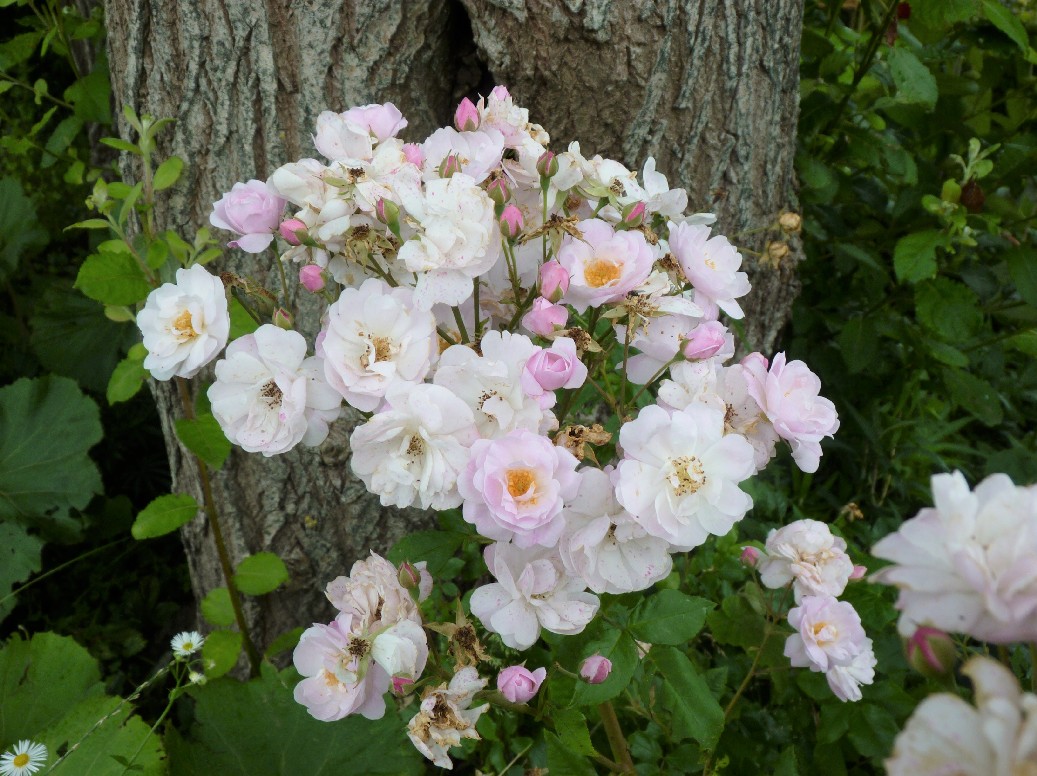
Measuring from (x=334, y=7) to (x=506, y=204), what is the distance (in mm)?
799

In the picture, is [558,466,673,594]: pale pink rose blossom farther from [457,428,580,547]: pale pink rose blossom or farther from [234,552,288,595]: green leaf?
[234,552,288,595]: green leaf

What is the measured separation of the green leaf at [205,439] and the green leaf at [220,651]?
0.38 m

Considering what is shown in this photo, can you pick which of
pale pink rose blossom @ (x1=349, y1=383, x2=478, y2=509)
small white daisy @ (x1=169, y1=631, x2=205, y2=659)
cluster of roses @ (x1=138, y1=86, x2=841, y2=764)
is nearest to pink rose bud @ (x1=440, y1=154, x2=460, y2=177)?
cluster of roses @ (x1=138, y1=86, x2=841, y2=764)

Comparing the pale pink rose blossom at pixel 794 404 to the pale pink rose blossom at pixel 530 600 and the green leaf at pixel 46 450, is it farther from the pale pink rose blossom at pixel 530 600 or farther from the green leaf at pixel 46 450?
the green leaf at pixel 46 450

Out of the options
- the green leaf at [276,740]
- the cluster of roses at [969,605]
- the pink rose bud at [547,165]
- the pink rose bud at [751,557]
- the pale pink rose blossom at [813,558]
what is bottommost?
the green leaf at [276,740]

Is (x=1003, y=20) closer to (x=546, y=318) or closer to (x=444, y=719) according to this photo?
(x=546, y=318)

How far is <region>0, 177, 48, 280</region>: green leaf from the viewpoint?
2.53 m

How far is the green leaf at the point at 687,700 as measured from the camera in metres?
→ 1.05

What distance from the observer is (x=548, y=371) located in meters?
0.83

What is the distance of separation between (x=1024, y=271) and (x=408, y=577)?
65.3 inches

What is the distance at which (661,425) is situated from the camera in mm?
843

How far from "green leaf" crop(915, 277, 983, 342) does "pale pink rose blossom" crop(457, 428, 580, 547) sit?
1513 mm

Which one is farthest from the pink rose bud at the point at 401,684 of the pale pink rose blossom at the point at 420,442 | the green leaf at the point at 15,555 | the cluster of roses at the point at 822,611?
the green leaf at the point at 15,555

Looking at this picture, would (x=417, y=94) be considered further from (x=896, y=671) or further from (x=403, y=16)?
(x=896, y=671)
